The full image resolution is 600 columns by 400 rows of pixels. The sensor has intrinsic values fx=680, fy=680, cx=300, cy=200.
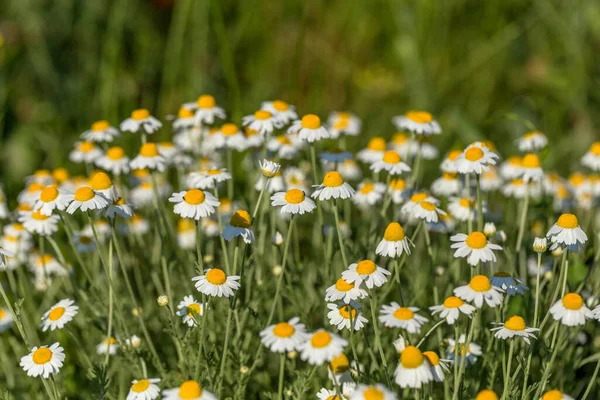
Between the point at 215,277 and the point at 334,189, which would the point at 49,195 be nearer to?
the point at 215,277

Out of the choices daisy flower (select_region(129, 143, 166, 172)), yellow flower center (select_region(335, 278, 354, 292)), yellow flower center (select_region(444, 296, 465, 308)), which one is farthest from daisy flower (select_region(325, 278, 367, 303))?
daisy flower (select_region(129, 143, 166, 172))

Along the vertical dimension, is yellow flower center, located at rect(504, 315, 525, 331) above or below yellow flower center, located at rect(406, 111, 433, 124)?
below

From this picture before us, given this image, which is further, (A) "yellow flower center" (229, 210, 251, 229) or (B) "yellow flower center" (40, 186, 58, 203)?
(B) "yellow flower center" (40, 186, 58, 203)

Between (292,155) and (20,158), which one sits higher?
(292,155)

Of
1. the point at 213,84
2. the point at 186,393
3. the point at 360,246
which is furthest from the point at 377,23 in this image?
the point at 186,393

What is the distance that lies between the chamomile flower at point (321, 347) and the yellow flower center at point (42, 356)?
0.74 m

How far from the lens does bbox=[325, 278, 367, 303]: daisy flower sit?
1778mm

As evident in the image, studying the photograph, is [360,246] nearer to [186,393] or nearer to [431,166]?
[186,393]

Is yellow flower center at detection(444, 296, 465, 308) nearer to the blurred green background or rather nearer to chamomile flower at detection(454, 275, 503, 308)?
chamomile flower at detection(454, 275, 503, 308)

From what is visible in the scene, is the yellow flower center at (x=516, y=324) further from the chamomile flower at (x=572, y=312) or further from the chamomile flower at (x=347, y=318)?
the chamomile flower at (x=347, y=318)

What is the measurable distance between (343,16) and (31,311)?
358cm

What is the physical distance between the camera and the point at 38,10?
4.98 meters

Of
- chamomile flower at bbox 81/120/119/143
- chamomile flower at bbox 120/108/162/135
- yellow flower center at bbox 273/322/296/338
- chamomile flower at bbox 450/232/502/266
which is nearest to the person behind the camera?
yellow flower center at bbox 273/322/296/338

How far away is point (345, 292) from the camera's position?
1.80m
